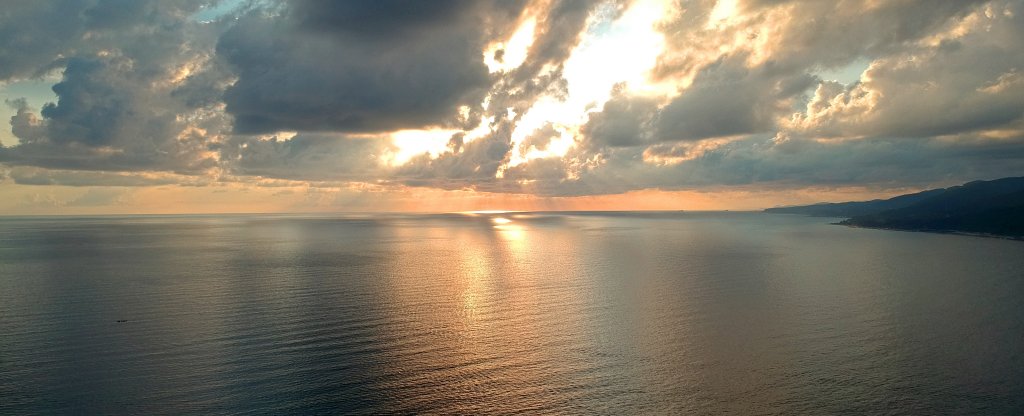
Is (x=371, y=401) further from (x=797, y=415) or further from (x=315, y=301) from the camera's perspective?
(x=315, y=301)

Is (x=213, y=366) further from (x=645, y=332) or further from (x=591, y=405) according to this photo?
(x=645, y=332)

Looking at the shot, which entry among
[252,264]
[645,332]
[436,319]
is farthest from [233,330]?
[252,264]

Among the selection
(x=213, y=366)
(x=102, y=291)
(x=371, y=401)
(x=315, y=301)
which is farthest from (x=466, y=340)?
(x=102, y=291)

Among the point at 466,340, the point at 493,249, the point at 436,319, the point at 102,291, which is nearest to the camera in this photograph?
the point at 466,340

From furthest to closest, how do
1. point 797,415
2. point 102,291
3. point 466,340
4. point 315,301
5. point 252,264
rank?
point 252,264
point 102,291
point 315,301
point 466,340
point 797,415

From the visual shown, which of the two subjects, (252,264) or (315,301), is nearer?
(315,301)

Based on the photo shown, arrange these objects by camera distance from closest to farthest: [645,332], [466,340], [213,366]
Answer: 1. [213,366]
2. [466,340]
3. [645,332]
